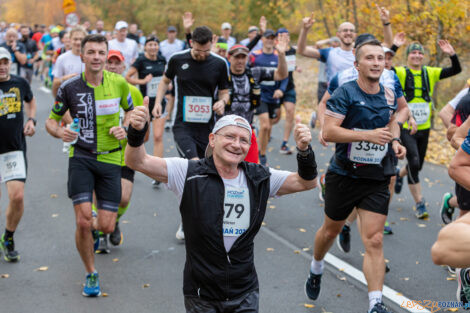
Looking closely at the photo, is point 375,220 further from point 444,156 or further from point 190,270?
point 444,156

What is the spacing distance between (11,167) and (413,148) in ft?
16.3

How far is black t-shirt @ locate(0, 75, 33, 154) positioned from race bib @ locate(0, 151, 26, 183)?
0.22 feet

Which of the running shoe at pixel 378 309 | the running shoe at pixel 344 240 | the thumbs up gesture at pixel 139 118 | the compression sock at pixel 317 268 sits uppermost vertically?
the thumbs up gesture at pixel 139 118

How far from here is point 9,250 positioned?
683 cm

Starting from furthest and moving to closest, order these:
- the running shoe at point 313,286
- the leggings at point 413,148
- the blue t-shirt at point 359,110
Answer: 1. the leggings at point 413,148
2. the running shoe at point 313,286
3. the blue t-shirt at point 359,110

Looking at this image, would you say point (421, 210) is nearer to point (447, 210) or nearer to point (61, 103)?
point (447, 210)

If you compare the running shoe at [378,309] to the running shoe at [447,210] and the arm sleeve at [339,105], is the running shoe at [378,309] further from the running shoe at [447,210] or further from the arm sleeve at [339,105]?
the running shoe at [447,210]

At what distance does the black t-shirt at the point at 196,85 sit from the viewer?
7.54 metres

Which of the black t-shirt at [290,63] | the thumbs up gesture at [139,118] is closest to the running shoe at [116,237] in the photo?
the thumbs up gesture at [139,118]

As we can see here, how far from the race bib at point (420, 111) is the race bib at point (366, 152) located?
3313 millimetres

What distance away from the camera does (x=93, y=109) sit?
6.15 meters

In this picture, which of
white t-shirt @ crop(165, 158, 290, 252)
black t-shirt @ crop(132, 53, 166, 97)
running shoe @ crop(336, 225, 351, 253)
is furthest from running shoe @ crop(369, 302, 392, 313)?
black t-shirt @ crop(132, 53, 166, 97)

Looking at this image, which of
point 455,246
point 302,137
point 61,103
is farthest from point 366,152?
point 455,246

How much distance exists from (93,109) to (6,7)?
80.6m
